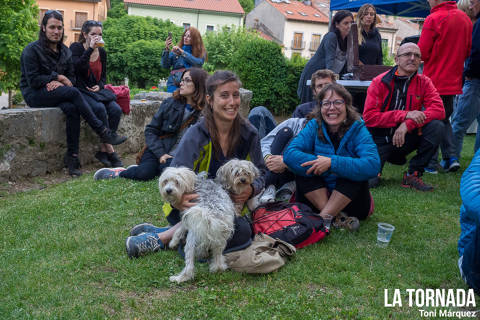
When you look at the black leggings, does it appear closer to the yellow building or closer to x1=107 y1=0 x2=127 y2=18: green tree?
the yellow building

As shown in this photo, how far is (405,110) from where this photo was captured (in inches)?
222

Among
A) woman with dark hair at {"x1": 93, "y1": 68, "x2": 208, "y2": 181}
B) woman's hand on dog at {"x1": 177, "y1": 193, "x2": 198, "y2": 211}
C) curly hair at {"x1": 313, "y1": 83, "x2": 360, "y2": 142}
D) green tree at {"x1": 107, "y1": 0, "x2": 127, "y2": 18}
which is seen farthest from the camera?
green tree at {"x1": 107, "y1": 0, "x2": 127, "y2": 18}

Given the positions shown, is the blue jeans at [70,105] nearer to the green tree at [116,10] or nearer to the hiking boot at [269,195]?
the hiking boot at [269,195]

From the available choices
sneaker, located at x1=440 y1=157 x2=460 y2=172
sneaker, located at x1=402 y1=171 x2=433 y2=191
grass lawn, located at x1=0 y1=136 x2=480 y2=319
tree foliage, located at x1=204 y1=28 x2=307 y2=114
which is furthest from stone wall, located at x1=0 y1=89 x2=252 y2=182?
tree foliage, located at x1=204 y1=28 x2=307 y2=114

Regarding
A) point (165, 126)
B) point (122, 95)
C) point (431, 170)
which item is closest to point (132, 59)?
point (122, 95)

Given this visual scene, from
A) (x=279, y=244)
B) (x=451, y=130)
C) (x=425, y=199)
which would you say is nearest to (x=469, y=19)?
(x=451, y=130)

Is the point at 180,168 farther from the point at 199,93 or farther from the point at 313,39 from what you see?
the point at 313,39

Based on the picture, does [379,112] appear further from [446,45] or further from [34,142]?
[34,142]

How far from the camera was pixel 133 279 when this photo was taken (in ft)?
10.9

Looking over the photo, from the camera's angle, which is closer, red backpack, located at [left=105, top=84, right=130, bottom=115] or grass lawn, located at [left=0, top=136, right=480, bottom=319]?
grass lawn, located at [left=0, top=136, right=480, bottom=319]

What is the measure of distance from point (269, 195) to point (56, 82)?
3.78 meters

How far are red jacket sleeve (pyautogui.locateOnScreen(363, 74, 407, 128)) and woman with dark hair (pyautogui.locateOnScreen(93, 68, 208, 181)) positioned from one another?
2149 millimetres

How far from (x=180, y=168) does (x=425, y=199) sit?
3.40 m

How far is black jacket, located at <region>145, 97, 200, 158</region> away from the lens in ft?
19.1
